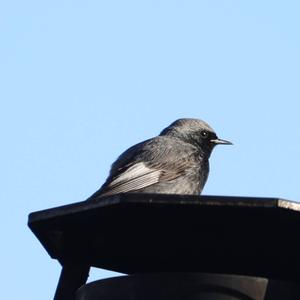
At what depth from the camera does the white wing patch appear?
1191cm

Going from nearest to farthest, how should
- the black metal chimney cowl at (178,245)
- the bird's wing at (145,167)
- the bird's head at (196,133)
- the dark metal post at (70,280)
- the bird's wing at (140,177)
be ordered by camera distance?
1. the black metal chimney cowl at (178,245)
2. the dark metal post at (70,280)
3. the bird's wing at (140,177)
4. the bird's wing at (145,167)
5. the bird's head at (196,133)

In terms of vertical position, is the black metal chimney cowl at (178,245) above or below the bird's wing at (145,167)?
below

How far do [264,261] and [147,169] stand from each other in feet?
24.2

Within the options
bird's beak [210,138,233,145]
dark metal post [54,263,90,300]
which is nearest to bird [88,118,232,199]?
bird's beak [210,138,233,145]

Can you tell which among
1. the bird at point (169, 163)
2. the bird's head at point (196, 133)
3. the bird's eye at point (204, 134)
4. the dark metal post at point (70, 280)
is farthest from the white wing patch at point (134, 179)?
the dark metal post at point (70, 280)

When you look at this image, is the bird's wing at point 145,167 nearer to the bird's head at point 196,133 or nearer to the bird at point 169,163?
the bird at point 169,163

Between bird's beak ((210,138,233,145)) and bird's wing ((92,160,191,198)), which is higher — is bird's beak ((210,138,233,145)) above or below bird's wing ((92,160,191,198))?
above

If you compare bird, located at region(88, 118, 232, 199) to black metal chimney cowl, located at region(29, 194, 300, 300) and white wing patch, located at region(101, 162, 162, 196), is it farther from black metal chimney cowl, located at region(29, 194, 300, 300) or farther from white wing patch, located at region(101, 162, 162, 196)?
black metal chimney cowl, located at region(29, 194, 300, 300)

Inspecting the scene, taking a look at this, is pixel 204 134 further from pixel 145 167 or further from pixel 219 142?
pixel 145 167

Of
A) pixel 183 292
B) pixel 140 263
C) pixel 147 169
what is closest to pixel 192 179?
pixel 147 169

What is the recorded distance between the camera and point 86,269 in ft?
18.4

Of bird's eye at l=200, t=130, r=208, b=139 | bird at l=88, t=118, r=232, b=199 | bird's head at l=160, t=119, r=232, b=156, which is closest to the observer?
bird at l=88, t=118, r=232, b=199

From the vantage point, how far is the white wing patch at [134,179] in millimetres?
11914

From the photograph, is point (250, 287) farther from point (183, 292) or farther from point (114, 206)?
point (114, 206)
